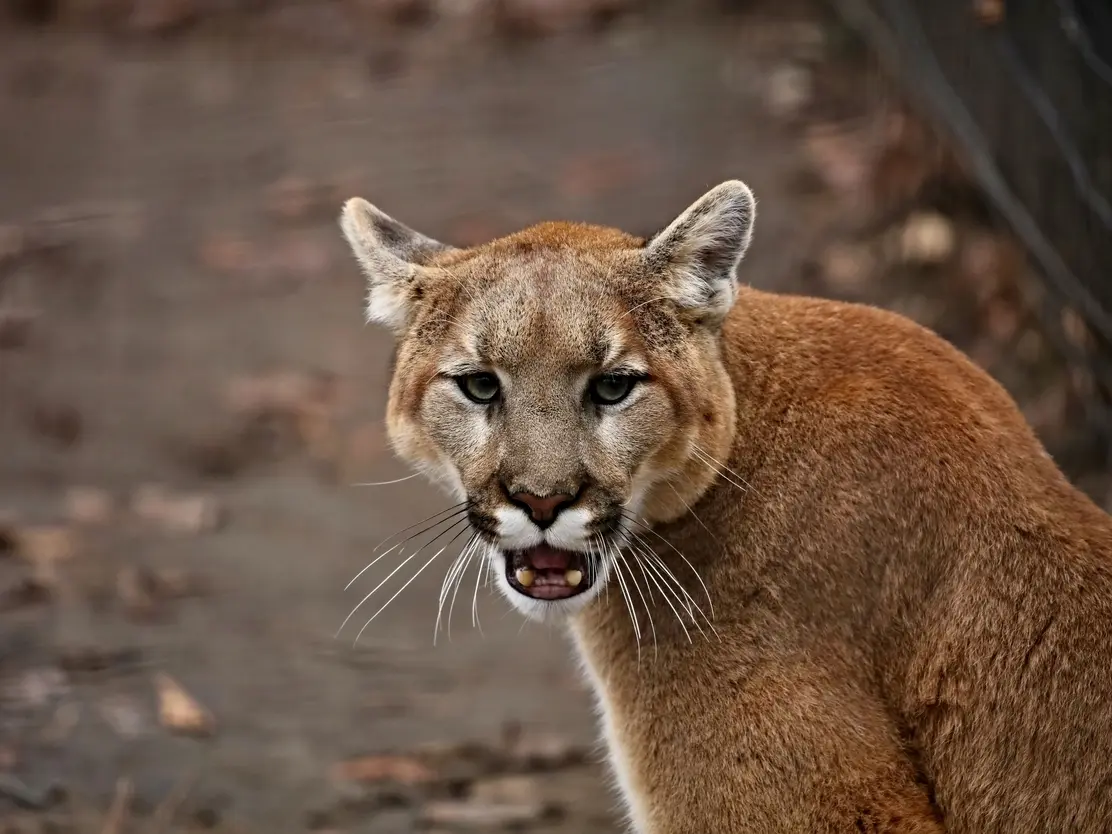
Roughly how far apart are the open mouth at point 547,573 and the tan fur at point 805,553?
217mm

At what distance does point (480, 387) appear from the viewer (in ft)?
14.5

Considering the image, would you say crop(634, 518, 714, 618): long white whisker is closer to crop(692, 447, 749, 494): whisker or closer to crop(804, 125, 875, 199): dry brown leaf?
crop(692, 447, 749, 494): whisker

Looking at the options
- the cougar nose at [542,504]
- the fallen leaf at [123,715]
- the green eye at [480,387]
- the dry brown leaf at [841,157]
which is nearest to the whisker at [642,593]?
the cougar nose at [542,504]

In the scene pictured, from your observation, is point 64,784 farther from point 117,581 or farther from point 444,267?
point 444,267

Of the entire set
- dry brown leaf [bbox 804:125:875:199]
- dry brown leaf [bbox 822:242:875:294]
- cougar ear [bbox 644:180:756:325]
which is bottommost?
dry brown leaf [bbox 822:242:875:294]

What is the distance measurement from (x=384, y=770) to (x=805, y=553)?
111 inches

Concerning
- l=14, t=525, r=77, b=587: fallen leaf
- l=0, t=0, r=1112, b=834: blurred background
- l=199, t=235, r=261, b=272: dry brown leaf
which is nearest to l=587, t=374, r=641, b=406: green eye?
l=0, t=0, r=1112, b=834: blurred background

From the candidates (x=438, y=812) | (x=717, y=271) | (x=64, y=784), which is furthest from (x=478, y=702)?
(x=717, y=271)

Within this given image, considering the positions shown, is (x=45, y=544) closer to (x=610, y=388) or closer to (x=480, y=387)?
(x=480, y=387)

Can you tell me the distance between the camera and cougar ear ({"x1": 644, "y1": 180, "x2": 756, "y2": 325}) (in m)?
4.47

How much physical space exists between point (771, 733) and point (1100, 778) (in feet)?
2.83

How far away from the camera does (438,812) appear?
618 centimetres

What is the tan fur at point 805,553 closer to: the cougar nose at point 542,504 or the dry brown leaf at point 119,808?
the cougar nose at point 542,504

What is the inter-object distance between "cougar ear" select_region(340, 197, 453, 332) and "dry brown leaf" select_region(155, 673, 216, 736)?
2.70 m
